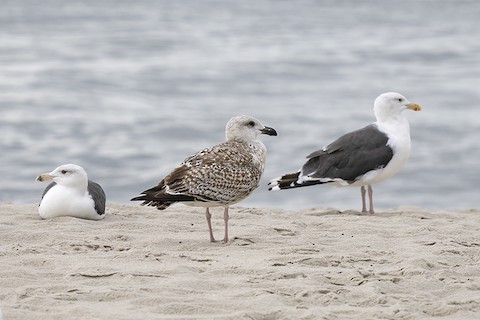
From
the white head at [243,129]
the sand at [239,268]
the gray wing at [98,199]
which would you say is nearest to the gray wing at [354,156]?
the sand at [239,268]

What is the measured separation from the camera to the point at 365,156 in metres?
8.80

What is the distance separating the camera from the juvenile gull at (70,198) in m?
7.59

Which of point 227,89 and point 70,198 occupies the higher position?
point 70,198

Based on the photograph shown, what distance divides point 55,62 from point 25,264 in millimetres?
18623

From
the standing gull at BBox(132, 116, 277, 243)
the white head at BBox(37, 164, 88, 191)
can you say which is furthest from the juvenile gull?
the standing gull at BBox(132, 116, 277, 243)

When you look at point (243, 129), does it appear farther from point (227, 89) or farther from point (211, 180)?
point (227, 89)

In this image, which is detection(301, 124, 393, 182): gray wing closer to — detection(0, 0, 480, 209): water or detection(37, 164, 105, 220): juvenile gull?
detection(37, 164, 105, 220): juvenile gull

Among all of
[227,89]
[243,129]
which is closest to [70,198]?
[243,129]

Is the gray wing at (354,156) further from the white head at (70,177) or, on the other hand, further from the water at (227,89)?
the water at (227,89)

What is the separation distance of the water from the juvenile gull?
497 cm

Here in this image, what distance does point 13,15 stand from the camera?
34.4 meters

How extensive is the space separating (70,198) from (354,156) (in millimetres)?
2519

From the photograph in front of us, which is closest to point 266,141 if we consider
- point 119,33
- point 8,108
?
point 8,108

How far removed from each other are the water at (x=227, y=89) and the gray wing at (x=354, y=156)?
4.02 m
